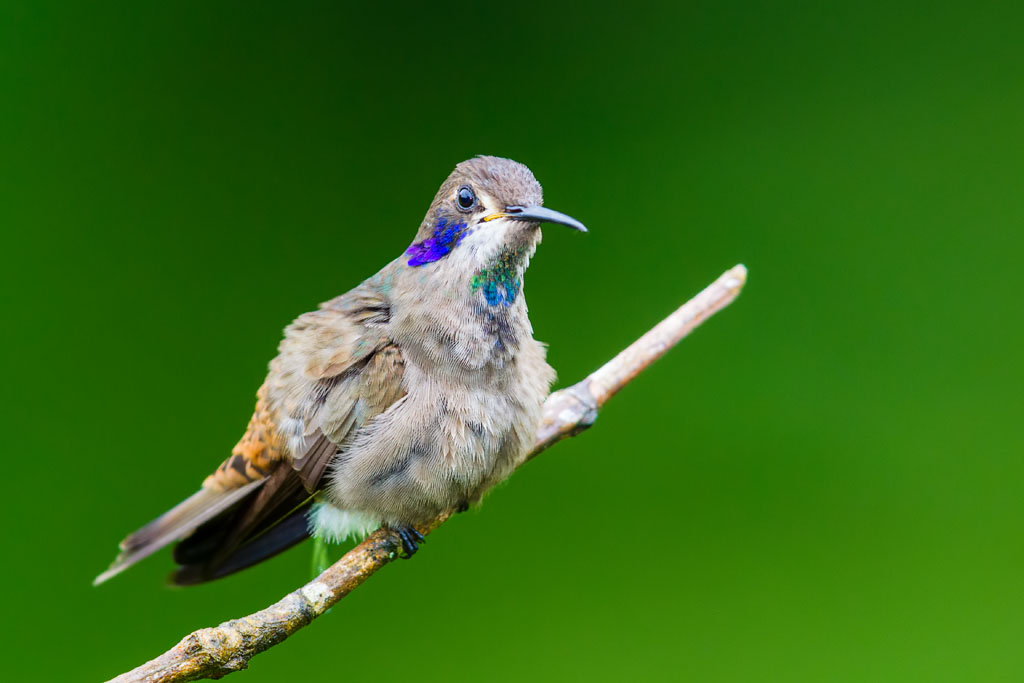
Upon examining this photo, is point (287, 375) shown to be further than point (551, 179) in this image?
No

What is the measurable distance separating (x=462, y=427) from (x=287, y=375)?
1.26 feet

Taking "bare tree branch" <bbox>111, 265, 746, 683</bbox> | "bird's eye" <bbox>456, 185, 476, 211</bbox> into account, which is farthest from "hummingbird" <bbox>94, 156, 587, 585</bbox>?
"bare tree branch" <bbox>111, 265, 746, 683</bbox>

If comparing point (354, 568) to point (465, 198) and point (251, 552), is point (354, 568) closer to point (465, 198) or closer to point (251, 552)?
point (251, 552)

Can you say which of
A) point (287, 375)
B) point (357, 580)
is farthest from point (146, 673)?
point (287, 375)

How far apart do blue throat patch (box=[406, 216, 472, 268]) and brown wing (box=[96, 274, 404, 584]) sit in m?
0.14

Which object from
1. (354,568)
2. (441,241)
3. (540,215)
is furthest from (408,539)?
(540,215)

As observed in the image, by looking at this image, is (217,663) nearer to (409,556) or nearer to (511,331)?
(409,556)

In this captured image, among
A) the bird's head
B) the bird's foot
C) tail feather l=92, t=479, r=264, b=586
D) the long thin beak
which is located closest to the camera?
the long thin beak

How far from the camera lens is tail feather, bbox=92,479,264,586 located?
1.96 meters

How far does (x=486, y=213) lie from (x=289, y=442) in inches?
23.5

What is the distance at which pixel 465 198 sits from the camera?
1676mm

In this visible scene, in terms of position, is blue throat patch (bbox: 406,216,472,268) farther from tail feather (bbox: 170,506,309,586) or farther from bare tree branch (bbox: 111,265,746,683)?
tail feather (bbox: 170,506,309,586)

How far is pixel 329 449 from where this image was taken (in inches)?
72.1

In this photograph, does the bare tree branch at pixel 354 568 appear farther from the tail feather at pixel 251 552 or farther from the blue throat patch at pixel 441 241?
the blue throat patch at pixel 441 241
